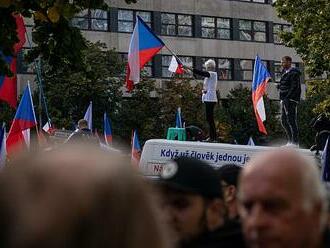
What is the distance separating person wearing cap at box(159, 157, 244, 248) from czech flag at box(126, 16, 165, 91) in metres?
12.0

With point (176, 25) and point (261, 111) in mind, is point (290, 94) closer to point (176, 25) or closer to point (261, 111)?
point (261, 111)

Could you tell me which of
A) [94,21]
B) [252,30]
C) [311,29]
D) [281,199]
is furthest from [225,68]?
[281,199]

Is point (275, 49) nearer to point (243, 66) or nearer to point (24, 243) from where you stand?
point (243, 66)

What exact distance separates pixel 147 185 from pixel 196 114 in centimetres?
4622

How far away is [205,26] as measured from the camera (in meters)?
59.7

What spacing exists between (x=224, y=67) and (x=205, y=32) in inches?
120

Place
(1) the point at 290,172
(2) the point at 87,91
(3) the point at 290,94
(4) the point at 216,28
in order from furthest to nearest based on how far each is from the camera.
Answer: (4) the point at 216,28, (2) the point at 87,91, (3) the point at 290,94, (1) the point at 290,172

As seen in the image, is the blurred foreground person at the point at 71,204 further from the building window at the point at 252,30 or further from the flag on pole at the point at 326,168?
the building window at the point at 252,30

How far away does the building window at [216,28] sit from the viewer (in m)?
59.5

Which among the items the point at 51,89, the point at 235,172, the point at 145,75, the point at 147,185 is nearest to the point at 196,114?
the point at 145,75

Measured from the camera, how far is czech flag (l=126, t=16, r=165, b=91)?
15.7m

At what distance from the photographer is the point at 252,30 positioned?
62.0m

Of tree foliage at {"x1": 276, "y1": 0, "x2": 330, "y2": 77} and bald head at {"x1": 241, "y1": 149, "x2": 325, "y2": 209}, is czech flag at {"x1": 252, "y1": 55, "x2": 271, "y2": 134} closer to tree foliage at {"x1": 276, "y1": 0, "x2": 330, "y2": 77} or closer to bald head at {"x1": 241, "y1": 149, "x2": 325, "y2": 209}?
tree foliage at {"x1": 276, "y1": 0, "x2": 330, "y2": 77}

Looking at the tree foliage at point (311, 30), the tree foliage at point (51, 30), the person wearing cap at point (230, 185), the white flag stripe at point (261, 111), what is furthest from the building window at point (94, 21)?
the person wearing cap at point (230, 185)
